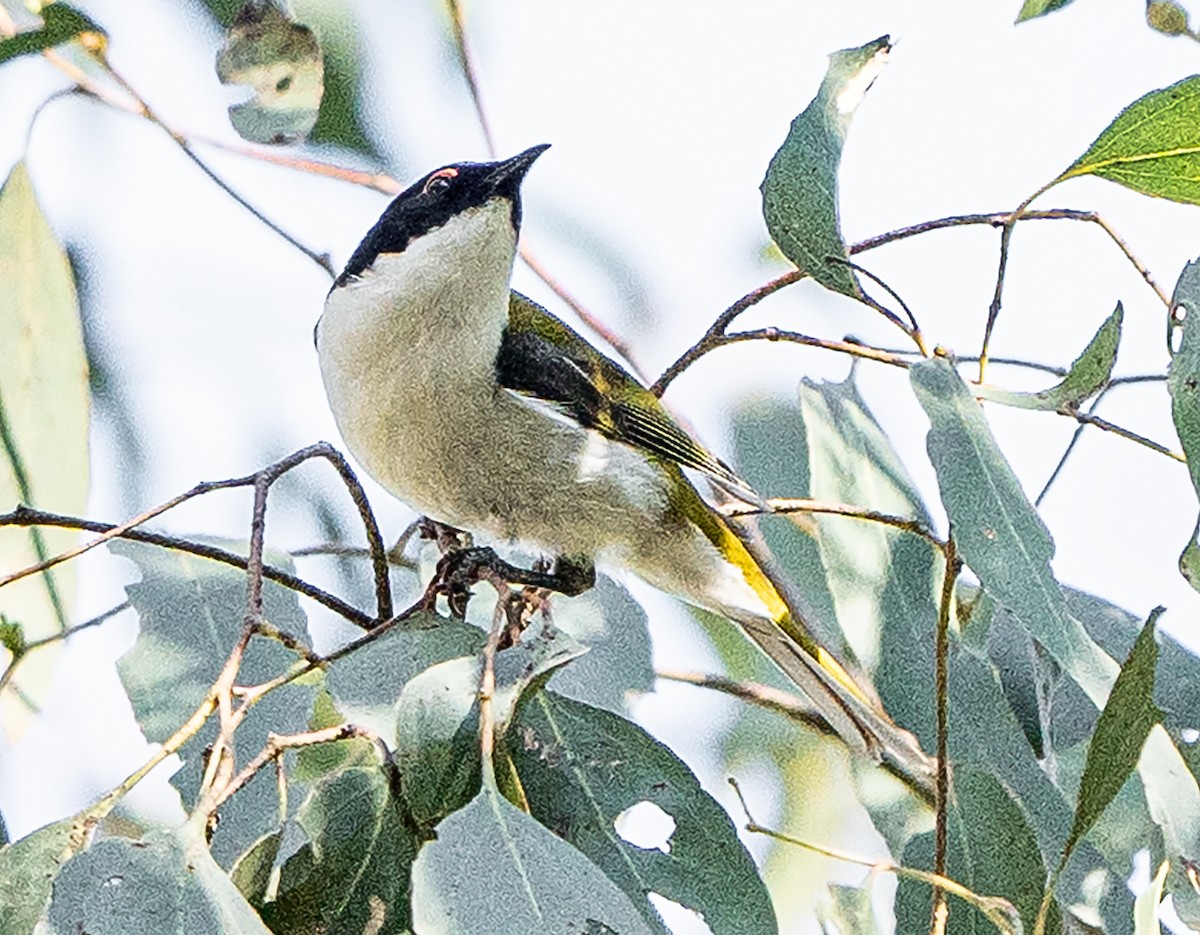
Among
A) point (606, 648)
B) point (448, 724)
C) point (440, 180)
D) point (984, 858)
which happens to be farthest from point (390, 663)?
point (440, 180)

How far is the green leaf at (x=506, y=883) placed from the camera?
4.00ft

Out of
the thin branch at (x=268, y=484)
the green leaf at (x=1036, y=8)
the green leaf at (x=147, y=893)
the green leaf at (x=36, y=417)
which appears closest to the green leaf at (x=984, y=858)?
the thin branch at (x=268, y=484)

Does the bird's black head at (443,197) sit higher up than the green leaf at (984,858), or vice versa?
the bird's black head at (443,197)

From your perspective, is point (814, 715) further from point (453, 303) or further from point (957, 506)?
point (957, 506)

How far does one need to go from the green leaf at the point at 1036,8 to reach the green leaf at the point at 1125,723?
923 mm

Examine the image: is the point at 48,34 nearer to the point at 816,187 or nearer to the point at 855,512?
the point at 816,187

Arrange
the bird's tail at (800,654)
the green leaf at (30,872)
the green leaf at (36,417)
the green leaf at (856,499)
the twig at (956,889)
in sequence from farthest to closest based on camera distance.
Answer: the green leaf at (36,417), the bird's tail at (800,654), the green leaf at (856,499), the twig at (956,889), the green leaf at (30,872)

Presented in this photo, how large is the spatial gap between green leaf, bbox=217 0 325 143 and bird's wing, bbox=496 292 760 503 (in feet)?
1.27

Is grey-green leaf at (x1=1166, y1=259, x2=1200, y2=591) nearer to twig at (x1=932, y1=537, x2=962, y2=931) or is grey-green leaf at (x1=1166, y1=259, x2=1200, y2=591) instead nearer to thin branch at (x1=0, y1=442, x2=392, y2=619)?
twig at (x1=932, y1=537, x2=962, y2=931)

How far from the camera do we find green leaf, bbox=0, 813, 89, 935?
1364 millimetres

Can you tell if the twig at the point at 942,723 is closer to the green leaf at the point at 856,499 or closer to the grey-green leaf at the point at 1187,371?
the grey-green leaf at the point at 1187,371

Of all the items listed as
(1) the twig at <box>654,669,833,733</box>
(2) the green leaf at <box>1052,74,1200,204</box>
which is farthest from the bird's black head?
(2) the green leaf at <box>1052,74,1200,204</box>

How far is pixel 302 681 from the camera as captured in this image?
5.37 ft

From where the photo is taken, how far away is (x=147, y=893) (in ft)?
4.01
